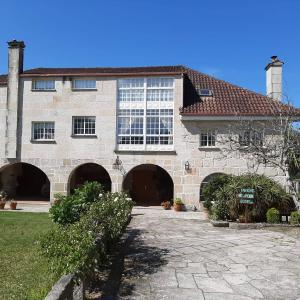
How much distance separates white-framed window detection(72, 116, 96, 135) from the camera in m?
24.1

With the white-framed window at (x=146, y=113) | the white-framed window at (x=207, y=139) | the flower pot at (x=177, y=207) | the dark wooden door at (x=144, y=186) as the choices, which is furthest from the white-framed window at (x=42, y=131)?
the white-framed window at (x=207, y=139)

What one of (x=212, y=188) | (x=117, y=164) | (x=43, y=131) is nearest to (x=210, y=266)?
(x=212, y=188)

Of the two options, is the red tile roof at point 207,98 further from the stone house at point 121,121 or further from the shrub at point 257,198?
the shrub at point 257,198

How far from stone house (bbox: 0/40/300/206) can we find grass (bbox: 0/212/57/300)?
1046cm

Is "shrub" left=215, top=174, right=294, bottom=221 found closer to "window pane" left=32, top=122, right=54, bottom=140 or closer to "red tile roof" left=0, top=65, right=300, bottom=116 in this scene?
"red tile roof" left=0, top=65, right=300, bottom=116

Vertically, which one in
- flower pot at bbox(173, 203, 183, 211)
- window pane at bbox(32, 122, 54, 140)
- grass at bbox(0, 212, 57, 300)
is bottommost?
flower pot at bbox(173, 203, 183, 211)

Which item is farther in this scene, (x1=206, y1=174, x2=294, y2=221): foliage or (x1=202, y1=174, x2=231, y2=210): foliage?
(x1=202, y1=174, x2=231, y2=210): foliage

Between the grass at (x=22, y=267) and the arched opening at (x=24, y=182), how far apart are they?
13.6 metres

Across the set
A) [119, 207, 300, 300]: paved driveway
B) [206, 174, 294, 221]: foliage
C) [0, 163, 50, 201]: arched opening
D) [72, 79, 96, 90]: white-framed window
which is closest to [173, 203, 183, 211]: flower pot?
[206, 174, 294, 221]: foliage

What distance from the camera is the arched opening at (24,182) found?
87.7 feet

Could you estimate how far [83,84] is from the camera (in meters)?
24.4

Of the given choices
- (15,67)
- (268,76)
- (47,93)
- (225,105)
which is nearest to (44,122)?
(47,93)

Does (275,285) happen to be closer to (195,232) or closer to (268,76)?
(195,232)

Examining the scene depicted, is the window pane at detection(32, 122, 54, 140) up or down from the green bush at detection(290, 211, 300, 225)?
up
